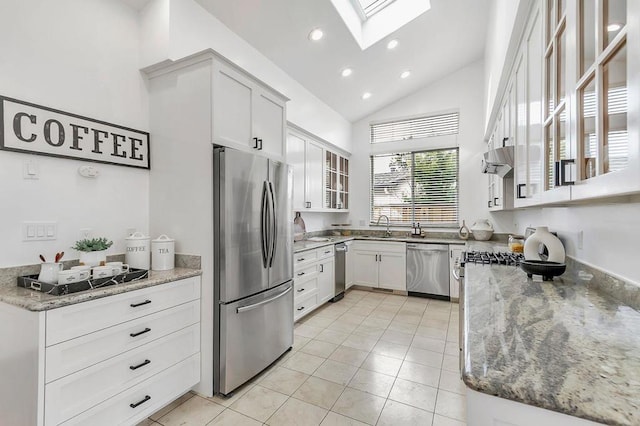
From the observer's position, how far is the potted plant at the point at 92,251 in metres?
1.90

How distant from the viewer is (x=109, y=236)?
7.42 ft

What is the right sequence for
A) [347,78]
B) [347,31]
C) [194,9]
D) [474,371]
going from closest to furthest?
[474,371]
[194,9]
[347,31]
[347,78]

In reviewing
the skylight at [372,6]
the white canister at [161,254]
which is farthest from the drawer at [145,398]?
the skylight at [372,6]

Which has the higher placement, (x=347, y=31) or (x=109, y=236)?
(x=347, y=31)

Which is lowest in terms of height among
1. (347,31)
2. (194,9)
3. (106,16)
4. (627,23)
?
(627,23)

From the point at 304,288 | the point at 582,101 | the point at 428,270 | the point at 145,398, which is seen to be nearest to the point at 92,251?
the point at 145,398

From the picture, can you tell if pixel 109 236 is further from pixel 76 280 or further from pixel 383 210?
pixel 383 210

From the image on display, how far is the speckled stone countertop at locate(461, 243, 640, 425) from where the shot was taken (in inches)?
25.5

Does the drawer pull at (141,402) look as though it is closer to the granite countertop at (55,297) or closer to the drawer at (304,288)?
the granite countertop at (55,297)

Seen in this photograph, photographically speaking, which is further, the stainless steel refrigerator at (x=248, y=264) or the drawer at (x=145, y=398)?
the stainless steel refrigerator at (x=248, y=264)

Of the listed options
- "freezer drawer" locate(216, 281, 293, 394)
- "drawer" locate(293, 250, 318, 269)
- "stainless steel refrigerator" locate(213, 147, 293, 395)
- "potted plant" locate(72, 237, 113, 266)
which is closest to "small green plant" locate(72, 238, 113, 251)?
"potted plant" locate(72, 237, 113, 266)

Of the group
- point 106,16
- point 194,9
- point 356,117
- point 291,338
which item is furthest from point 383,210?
point 106,16

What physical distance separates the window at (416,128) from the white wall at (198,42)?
2.12m

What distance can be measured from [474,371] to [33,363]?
75.3 inches
